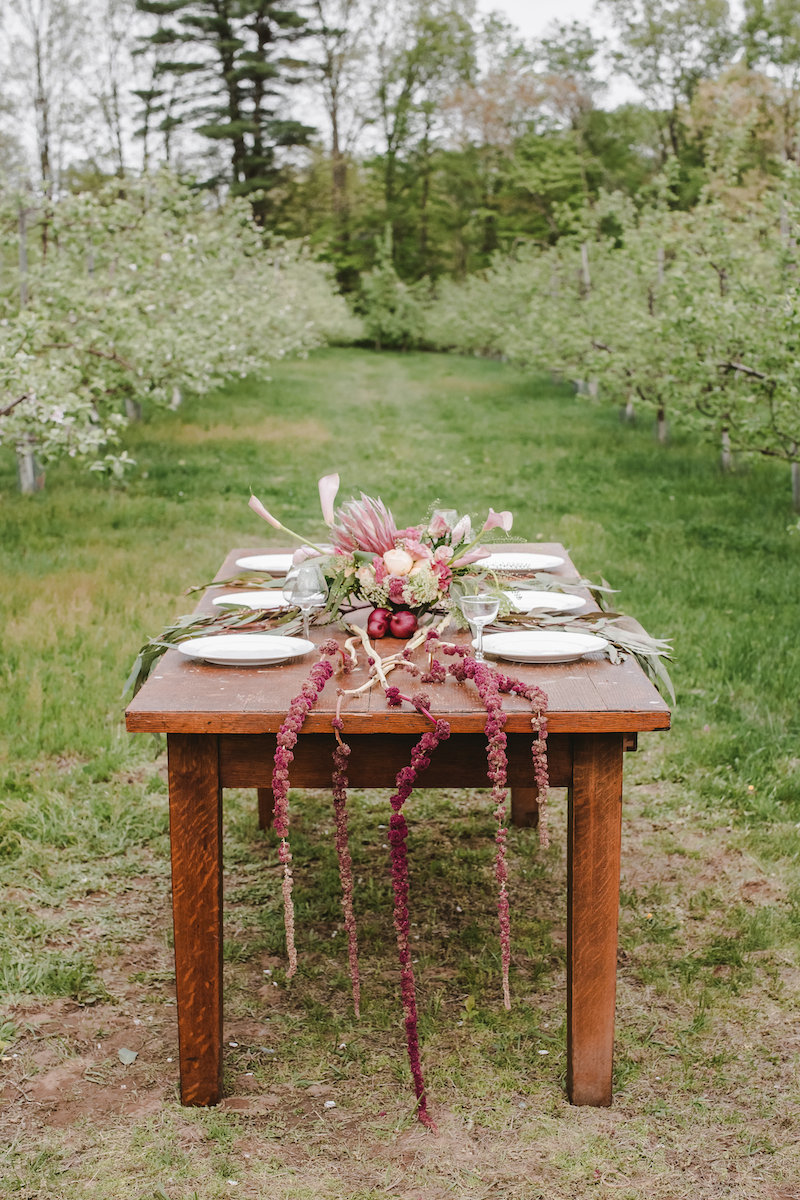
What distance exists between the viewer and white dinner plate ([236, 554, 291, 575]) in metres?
3.66

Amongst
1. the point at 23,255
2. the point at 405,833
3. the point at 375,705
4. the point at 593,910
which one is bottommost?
the point at 593,910

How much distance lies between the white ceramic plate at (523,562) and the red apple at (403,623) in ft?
2.47

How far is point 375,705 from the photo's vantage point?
7.55ft

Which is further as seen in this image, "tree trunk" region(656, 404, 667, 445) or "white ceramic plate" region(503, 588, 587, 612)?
"tree trunk" region(656, 404, 667, 445)

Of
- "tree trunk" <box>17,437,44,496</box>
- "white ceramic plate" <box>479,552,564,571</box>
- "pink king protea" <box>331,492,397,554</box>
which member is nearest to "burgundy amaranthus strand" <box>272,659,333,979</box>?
"pink king protea" <box>331,492,397,554</box>

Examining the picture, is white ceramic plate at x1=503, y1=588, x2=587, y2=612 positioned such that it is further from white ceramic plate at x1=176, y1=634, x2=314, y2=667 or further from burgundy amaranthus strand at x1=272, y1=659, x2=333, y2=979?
burgundy amaranthus strand at x1=272, y1=659, x2=333, y2=979

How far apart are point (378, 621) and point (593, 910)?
2.95 feet

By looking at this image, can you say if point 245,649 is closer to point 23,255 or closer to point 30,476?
point 30,476

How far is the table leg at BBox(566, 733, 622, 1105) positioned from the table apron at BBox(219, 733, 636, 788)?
2.4 inches

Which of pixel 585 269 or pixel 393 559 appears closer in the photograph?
pixel 393 559

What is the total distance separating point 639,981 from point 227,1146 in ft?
4.23

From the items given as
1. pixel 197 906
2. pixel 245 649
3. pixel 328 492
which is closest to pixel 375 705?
pixel 245 649

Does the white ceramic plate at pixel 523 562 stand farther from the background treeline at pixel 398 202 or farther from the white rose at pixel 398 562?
the background treeline at pixel 398 202

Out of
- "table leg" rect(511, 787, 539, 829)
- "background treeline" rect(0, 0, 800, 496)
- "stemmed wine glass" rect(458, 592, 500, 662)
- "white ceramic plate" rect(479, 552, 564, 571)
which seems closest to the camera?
"stemmed wine glass" rect(458, 592, 500, 662)
